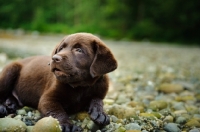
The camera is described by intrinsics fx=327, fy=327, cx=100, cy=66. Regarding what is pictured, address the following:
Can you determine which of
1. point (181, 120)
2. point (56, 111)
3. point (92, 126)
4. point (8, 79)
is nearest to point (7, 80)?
point (8, 79)

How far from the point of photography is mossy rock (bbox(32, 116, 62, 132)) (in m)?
3.36

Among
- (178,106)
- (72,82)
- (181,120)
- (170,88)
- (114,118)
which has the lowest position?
(170,88)

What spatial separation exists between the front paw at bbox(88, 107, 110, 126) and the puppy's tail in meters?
1.40

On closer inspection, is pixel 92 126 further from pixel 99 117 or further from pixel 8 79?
pixel 8 79

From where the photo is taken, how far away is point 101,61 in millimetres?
3791

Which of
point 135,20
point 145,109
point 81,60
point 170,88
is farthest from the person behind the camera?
point 135,20

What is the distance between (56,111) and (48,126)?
40cm

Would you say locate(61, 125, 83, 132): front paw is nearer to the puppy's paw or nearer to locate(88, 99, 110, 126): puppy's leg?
locate(88, 99, 110, 126): puppy's leg

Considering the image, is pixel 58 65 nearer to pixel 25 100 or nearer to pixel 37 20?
pixel 25 100

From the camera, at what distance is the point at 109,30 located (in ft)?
96.8

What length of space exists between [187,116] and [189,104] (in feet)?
3.92

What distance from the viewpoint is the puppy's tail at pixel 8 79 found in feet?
15.0

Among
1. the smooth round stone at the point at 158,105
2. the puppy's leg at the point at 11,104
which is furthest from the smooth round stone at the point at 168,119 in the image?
the puppy's leg at the point at 11,104

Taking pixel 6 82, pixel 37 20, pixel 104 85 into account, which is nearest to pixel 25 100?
pixel 6 82
